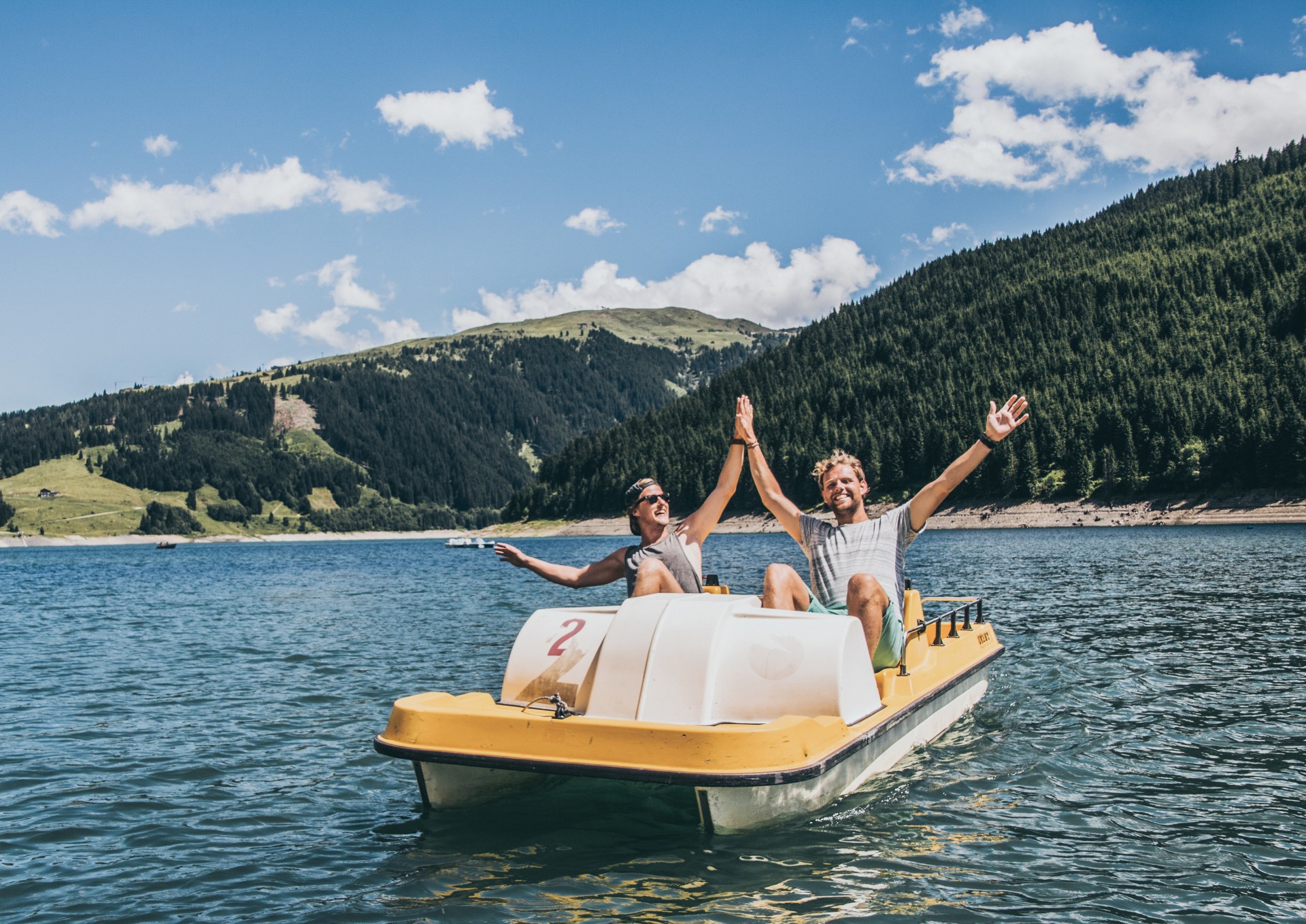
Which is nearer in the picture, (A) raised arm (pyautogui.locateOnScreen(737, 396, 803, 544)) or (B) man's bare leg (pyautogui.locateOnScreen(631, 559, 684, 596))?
(B) man's bare leg (pyautogui.locateOnScreen(631, 559, 684, 596))

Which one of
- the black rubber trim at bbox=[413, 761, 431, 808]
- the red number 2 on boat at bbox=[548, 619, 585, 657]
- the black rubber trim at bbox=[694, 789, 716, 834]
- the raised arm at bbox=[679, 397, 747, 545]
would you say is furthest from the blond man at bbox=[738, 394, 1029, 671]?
the black rubber trim at bbox=[413, 761, 431, 808]

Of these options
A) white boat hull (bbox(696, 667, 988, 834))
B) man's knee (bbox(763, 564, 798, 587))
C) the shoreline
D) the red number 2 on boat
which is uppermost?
man's knee (bbox(763, 564, 798, 587))

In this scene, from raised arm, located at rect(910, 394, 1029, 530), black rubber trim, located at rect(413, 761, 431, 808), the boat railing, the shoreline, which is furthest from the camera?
the shoreline

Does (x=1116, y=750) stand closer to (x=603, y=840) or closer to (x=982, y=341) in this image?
(x=603, y=840)

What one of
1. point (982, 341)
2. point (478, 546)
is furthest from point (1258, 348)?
point (478, 546)

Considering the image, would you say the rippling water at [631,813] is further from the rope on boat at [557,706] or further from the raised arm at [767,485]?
the raised arm at [767,485]

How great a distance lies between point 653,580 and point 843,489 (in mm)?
2150

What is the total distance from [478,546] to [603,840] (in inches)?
5239

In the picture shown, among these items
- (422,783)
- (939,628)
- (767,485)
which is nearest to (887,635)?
(767,485)

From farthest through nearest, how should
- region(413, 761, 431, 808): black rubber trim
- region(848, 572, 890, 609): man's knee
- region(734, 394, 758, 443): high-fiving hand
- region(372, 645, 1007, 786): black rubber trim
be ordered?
1. region(734, 394, 758, 443): high-fiving hand
2. region(848, 572, 890, 609): man's knee
3. region(413, 761, 431, 808): black rubber trim
4. region(372, 645, 1007, 786): black rubber trim

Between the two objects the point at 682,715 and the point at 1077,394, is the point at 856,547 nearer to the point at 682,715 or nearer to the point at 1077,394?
the point at 682,715

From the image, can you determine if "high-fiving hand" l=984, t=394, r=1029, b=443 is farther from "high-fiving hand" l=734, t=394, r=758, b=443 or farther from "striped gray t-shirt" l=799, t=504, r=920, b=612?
"high-fiving hand" l=734, t=394, r=758, b=443

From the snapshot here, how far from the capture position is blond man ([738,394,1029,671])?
959 centimetres

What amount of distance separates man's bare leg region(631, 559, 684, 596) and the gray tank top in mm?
126
